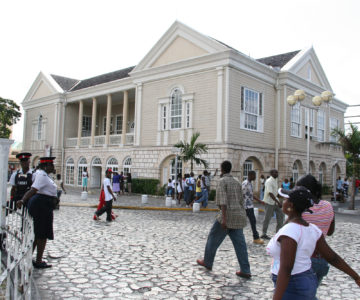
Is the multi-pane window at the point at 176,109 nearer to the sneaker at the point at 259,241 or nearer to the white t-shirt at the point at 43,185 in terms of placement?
the sneaker at the point at 259,241

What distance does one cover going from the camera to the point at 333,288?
5348mm

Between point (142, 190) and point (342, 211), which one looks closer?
point (342, 211)

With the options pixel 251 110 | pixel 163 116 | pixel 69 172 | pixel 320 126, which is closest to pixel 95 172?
pixel 69 172

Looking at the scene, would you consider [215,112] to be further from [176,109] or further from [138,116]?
[138,116]

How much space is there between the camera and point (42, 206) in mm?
5996

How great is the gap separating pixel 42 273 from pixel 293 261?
4.29 metres

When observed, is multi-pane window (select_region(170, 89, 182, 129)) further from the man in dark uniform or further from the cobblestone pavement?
the man in dark uniform

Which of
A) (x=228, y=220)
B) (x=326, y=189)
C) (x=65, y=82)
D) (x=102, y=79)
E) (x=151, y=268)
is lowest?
(x=151, y=268)

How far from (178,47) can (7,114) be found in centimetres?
2180

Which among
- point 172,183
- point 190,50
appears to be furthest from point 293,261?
point 190,50

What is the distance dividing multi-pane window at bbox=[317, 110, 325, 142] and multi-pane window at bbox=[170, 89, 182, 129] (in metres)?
11.0

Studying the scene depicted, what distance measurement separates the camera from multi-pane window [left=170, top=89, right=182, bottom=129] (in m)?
21.4

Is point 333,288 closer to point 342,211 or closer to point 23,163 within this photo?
point 23,163

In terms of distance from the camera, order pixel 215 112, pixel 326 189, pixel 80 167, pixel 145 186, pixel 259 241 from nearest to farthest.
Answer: pixel 259 241, pixel 215 112, pixel 145 186, pixel 326 189, pixel 80 167
